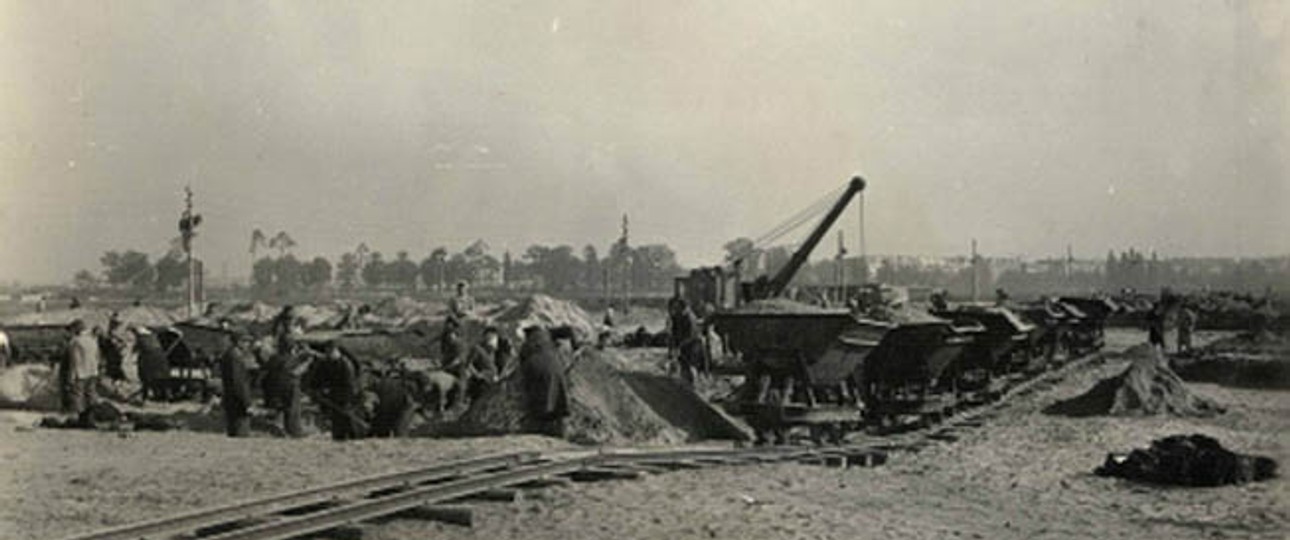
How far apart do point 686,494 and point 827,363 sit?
247 inches

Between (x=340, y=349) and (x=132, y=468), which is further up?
(x=340, y=349)

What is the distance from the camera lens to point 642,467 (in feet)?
33.0

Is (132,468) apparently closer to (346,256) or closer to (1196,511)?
(1196,511)

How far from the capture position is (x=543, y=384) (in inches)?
480

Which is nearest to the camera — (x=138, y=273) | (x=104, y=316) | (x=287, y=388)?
(x=287, y=388)

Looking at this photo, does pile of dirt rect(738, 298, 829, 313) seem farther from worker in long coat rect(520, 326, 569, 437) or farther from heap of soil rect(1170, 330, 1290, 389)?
heap of soil rect(1170, 330, 1290, 389)

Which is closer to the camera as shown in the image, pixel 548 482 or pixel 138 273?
pixel 548 482

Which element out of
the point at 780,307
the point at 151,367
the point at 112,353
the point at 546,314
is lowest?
the point at 151,367

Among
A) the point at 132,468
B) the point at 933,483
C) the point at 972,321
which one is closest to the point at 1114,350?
the point at 972,321

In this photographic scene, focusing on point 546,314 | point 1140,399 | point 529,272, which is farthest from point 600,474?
point 529,272

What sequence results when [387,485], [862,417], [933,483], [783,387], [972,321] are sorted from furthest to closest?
[972,321] < [862,417] < [783,387] < [933,483] < [387,485]

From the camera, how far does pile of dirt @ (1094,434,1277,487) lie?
11.0 meters

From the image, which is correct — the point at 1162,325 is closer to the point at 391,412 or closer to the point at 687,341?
the point at 687,341

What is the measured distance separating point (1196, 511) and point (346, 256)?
10770cm
